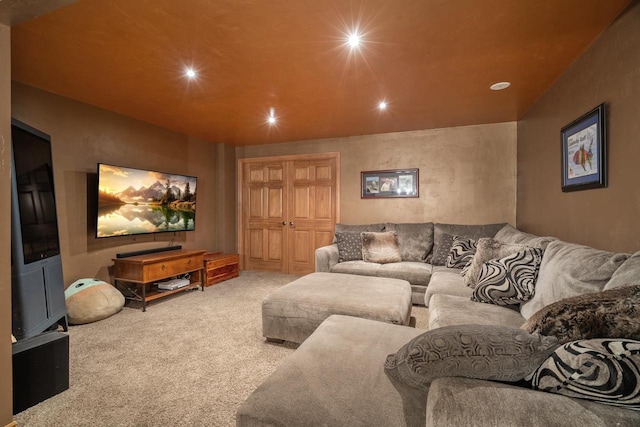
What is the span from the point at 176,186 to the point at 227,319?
2.16m

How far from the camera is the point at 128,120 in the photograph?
3.65 metres

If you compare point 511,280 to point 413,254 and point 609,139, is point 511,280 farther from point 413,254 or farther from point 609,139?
point 413,254

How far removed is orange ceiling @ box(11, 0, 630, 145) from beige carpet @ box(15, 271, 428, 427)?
231 cm

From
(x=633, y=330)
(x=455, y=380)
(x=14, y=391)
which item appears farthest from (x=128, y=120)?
(x=633, y=330)

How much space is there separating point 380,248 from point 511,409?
3192 mm

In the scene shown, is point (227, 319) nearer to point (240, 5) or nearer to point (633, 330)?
point (240, 5)

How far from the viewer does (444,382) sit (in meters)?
0.78

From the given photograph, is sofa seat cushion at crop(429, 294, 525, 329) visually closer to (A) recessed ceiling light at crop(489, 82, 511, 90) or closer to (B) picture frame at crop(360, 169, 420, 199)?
(A) recessed ceiling light at crop(489, 82, 511, 90)

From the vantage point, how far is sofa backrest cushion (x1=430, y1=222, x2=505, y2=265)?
3641 millimetres

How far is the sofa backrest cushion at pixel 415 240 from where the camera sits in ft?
12.8

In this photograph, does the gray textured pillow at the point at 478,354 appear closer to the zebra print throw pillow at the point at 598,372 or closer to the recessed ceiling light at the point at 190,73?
the zebra print throw pillow at the point at 598,372

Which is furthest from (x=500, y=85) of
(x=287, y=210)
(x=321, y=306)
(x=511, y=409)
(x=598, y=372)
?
(x=287, y=210)

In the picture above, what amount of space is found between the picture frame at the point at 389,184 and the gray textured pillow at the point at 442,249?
0.87m

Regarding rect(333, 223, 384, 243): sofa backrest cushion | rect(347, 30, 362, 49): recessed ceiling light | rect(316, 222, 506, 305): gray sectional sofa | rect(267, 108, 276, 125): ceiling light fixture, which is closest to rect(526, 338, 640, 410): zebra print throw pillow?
rect(347, 30, 362, 49): recessed ceiling light
